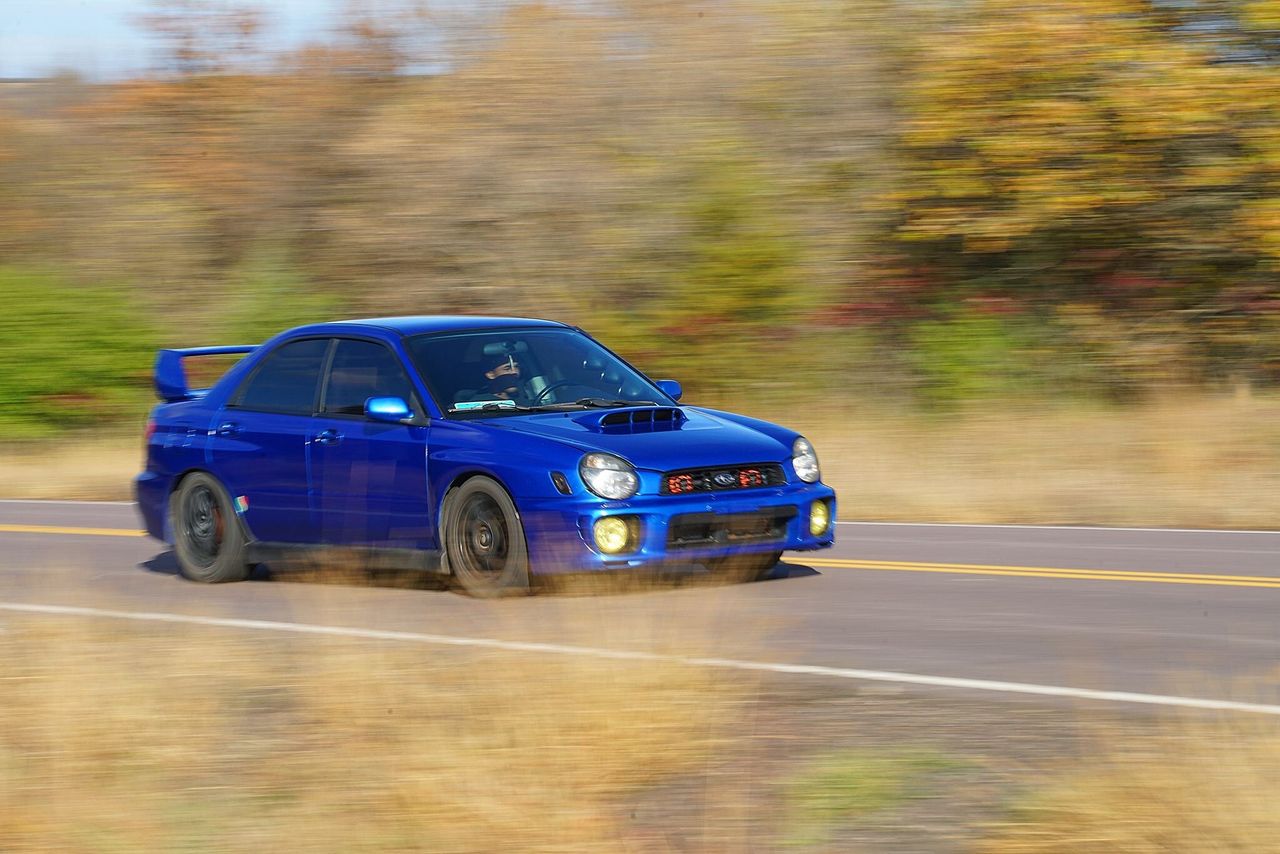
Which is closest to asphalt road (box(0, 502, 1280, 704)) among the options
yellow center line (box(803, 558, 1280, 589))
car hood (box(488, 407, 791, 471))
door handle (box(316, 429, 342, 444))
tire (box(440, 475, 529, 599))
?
yellow center line (box(803, 558, 1280, 589))

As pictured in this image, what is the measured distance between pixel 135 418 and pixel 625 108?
7720 millimetres

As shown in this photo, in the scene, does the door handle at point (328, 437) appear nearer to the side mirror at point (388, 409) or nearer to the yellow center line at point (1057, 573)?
the side mirror at point (388, 409)

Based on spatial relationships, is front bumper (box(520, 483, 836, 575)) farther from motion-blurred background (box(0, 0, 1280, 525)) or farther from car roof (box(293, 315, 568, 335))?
motion-blurred background (box(0, 0, 1280, 525))

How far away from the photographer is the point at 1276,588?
10.1m

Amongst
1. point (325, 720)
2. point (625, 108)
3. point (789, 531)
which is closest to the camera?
point (325, 720)

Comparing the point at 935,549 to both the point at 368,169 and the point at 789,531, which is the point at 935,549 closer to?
the point at 789,531

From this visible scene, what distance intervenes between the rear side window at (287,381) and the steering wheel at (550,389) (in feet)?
4.42

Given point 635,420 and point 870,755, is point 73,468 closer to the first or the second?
point 635,420

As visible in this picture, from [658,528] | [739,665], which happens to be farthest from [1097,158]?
[739,665]

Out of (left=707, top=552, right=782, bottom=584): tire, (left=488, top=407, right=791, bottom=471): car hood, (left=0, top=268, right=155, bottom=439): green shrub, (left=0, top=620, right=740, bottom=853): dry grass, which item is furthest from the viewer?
(left=0, top=268, right=155, bottom=439): green shrub

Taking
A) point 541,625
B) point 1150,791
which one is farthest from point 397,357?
point 1150,791

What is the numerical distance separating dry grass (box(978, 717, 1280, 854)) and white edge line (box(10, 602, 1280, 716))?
93 centimetres

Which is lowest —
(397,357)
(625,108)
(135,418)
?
(135,418)

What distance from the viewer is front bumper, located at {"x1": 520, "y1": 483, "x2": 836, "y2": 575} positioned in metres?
9.39
